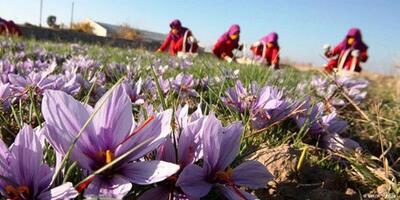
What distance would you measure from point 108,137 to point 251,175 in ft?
0.98

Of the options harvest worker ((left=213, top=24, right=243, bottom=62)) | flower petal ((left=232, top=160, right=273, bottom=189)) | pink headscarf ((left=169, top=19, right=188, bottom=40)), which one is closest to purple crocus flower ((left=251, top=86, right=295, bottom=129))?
flower petal ((left=232, top=160, right=273, bottom=189))

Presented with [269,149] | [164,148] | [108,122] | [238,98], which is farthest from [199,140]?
[238,98]

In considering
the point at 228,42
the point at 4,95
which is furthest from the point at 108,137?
the point at 228,42

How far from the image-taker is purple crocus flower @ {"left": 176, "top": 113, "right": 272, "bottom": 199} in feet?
2.60

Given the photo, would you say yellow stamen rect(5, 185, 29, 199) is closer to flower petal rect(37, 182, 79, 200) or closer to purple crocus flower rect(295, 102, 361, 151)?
flower petal rect(37, 182, 79, 200)

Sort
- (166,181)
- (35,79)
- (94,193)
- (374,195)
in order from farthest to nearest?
(35,79) < (374,195) < (166,181) < (94,193)

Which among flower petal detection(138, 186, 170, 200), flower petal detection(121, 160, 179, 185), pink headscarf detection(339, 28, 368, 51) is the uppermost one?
pink headscarf detection(339, 28, 368, 51)

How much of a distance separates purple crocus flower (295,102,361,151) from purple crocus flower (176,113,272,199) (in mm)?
838

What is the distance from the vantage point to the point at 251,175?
902 mm

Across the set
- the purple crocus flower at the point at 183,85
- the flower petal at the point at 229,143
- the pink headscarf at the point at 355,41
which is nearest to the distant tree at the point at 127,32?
the pink headscarf at the point at 355,41

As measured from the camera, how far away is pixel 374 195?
55.7 inches

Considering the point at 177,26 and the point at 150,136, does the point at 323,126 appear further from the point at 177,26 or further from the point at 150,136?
the point at 177,26

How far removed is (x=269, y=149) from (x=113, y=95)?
80 cm

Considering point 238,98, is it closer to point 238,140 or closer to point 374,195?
point 374,195
